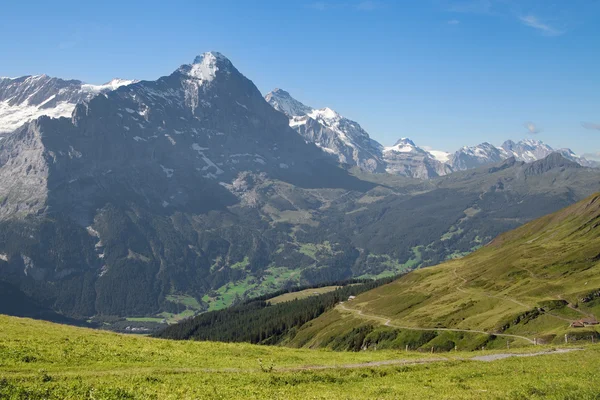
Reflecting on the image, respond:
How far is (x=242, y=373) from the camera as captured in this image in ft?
146

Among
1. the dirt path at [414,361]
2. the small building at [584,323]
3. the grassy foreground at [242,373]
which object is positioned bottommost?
the small building at [584,323]

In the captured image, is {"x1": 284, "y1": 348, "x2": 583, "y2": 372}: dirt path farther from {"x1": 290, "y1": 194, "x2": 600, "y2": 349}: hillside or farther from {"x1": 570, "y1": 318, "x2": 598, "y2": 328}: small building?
{"x1": 570, "y1": 318, "x2": 598, "y2": 328}: small building

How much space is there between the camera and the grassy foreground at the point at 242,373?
34562 millimetres

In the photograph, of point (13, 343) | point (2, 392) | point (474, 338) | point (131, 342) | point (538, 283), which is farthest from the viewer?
point (538, 283)

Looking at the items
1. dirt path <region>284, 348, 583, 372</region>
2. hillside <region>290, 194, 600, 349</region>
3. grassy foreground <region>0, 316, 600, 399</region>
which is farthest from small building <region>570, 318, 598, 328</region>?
grassy foreground <region>0, 316, 600, 399</region>

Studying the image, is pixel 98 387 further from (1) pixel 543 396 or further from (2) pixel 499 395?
(1) pixel 543 396

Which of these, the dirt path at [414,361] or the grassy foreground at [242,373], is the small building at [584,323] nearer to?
the dirt path at [414,361]

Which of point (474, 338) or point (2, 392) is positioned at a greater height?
point (2, 392)

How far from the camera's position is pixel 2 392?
30.1 meters

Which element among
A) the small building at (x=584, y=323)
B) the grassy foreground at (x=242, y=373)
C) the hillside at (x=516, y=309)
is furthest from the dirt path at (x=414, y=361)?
the small building at (x=584, y=323)

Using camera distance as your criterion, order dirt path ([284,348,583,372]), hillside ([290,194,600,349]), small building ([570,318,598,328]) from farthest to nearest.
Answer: hillside ([290,194,600,349])
small building ([570,318,598,328])
dirt path ([284,348,583,372])

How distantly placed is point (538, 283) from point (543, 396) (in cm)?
14680

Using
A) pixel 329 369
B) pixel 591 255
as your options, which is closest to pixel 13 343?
pixel 329 369

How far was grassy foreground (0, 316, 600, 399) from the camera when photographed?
34562mm
